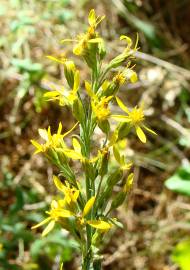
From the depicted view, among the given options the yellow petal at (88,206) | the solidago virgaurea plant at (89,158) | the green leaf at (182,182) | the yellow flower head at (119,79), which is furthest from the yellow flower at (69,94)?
the green leaf at (182,182)

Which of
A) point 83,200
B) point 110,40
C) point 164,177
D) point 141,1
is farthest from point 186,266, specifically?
point 141,1

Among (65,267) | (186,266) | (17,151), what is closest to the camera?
(186,266)

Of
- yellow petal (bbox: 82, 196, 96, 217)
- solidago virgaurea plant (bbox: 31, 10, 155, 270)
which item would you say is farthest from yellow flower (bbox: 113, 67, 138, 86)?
yellow petal (bbox: 82, 196, 96, 217)

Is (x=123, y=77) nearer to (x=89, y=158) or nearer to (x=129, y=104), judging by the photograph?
(x=89, y=158)

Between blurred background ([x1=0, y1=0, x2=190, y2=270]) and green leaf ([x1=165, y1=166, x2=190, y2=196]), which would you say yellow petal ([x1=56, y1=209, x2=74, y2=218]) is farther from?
blurred background ([x1=0, y1=0, x2=190, y2=270])

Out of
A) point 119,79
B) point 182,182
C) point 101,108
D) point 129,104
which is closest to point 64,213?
point 101,108

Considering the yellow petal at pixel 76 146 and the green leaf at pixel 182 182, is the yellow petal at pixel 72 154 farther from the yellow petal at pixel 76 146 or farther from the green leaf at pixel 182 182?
the green leaf at pixel 182 182

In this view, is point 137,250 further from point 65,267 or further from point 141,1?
point 141,1
